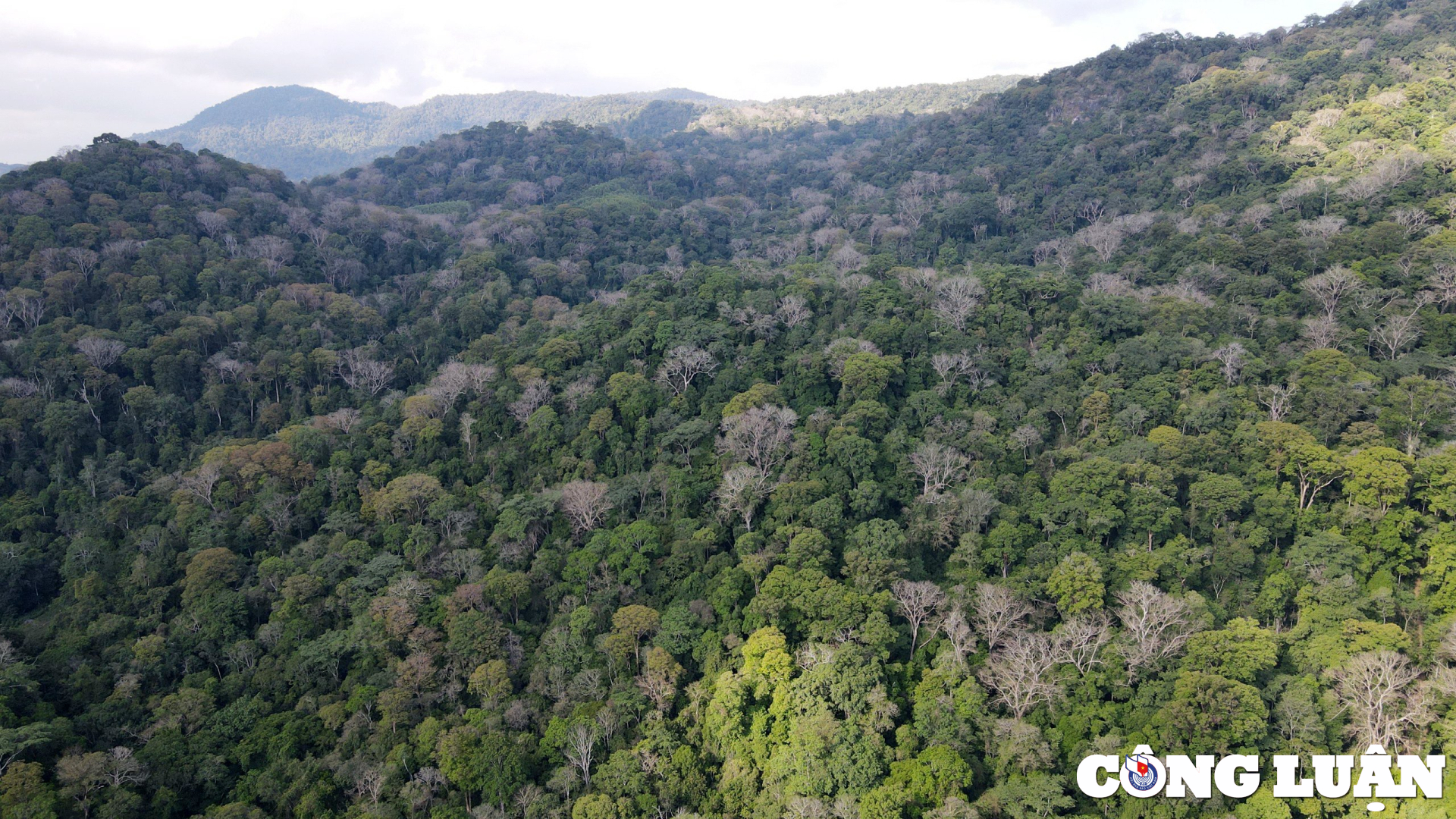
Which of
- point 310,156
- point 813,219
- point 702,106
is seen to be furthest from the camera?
point 310,156

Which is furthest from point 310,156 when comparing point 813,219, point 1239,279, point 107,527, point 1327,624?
point 1327,624

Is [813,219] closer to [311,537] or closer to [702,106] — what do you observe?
[311,537]

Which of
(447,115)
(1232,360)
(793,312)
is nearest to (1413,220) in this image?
(1232,360)

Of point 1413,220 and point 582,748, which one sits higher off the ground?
point 1413,220

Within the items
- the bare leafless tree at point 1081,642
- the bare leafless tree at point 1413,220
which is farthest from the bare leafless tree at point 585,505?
Result: the bare leafless tree at point 1413,220

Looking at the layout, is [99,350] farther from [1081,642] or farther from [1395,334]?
[1395,334]

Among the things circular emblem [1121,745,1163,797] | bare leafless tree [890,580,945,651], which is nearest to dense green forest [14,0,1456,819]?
bare leafless tree [890,580,945,651]

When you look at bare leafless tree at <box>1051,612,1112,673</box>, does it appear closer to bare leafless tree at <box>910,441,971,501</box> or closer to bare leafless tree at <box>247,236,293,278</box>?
bare leafless tree at <box>910,441,971,501</box>
